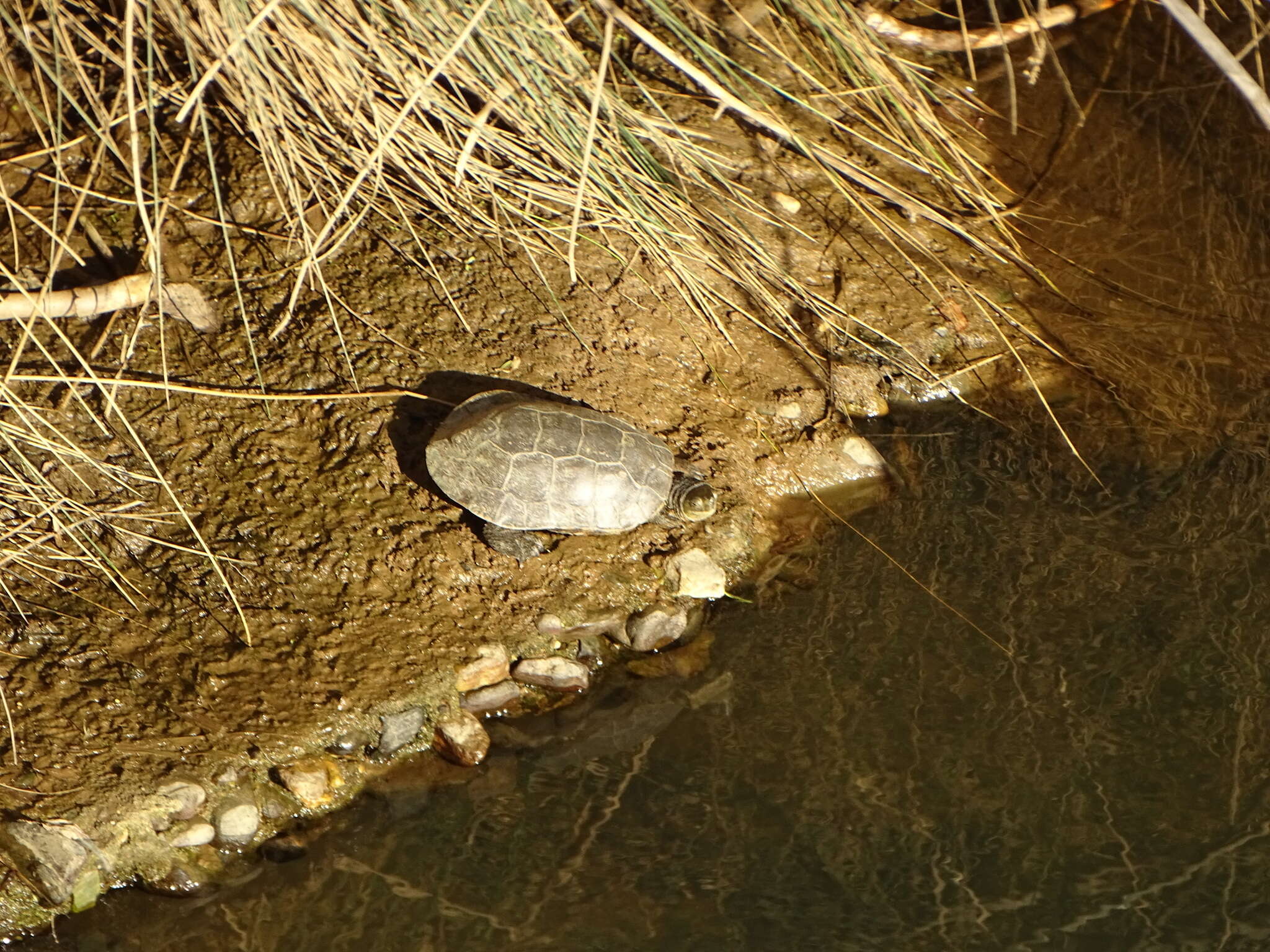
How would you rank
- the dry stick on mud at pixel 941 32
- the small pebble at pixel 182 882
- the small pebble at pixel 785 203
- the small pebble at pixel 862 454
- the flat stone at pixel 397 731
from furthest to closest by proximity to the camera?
the dry stick on mud at pixel 941 32
the small pebble at pixel 785 203
the small pebble at pixel 862 454
the flat stone at pixel 397 731
the small pebble at pixel 182 882

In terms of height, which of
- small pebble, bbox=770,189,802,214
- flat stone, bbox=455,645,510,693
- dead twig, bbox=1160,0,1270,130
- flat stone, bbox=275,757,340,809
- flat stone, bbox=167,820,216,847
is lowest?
flat stone, bbox=167,820,216,847

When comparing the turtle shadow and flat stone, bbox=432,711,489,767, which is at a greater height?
the turtle shadow

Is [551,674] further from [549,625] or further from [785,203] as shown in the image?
[785,203]

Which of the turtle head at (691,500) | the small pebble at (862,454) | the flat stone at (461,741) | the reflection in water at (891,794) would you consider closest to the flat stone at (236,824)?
the reflection in water at (891,794)

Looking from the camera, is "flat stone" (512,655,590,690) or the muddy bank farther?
"flat stone" (512,655,590,690)

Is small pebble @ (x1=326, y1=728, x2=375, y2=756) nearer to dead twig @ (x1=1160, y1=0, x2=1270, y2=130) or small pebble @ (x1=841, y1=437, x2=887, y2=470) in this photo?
small pebble @ (x1=841, y1=437, x2=887, y2=470)

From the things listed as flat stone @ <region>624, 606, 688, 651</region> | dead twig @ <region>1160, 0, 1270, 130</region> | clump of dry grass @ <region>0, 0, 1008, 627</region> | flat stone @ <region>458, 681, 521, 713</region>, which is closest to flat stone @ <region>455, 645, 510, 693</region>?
flat stone @ <region>458, 681, 521, 713</region>

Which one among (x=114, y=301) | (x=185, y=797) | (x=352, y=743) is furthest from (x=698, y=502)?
(x=114, y=301)

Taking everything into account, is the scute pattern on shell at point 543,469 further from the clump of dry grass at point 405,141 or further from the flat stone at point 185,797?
the flat stone at point 185,797
